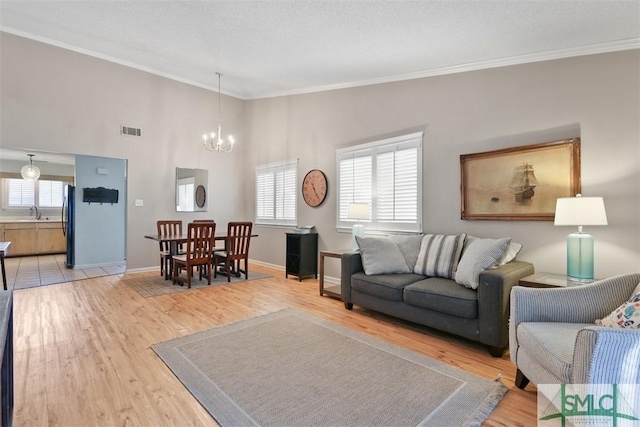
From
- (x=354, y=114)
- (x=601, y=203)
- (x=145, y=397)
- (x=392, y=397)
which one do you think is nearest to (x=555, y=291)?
(x=601, y=203)

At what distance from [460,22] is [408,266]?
2.55m

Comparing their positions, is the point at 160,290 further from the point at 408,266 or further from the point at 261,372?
the point at 408,266

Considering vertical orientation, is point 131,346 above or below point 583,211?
below

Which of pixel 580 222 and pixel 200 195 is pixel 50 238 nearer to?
pixel 200 195

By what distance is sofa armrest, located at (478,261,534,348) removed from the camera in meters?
2.57

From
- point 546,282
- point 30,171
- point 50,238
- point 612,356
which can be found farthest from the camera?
point 50,238

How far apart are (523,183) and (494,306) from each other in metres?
1.49

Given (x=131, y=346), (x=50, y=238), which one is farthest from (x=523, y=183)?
(x=50, y=238)

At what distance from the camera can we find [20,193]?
784cm

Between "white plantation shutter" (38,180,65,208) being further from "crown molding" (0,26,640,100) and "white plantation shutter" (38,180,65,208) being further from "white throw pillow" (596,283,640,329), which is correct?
"white throw pillow" (596,283,640,329)

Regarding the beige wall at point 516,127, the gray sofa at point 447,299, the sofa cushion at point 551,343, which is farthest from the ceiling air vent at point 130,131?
the sofa cushion at point 551,343

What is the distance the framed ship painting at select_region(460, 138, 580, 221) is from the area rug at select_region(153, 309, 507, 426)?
1892 millimetres

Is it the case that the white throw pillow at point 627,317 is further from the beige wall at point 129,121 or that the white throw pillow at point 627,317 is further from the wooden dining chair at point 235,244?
the beige wall at point 129,121

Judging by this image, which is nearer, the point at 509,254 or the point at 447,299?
the point at 447,299
